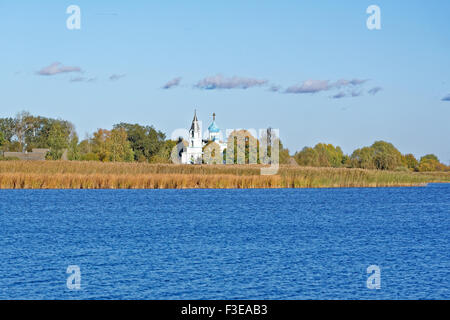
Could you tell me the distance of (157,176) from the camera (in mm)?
64500

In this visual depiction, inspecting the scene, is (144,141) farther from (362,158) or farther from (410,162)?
(410,162)

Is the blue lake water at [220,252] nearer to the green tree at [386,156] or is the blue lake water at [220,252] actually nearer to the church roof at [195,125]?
the green tree at [386,156]

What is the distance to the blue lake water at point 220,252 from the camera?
19562 mm

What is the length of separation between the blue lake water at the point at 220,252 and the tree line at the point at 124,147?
6038cm

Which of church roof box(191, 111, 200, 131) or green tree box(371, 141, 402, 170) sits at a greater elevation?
church roof box(191, 111, 200, 131)

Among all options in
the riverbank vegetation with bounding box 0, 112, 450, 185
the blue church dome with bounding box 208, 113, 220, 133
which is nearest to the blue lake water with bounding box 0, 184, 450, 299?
the riverbank vegetation with bounding box 0, 112, 450, 185

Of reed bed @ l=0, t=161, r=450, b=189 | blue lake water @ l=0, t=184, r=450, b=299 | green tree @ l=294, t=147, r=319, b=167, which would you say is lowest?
blue lake water @ l=0, t=184, r=450, b=299

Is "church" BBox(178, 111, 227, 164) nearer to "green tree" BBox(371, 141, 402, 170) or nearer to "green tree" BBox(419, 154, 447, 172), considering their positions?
"green tree" BBox(371, 141, 402, 170)

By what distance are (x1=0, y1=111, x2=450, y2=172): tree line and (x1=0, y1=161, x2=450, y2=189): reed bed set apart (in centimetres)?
2968

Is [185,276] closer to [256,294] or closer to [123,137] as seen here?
[256,294]

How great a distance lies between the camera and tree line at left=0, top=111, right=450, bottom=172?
109000 mm

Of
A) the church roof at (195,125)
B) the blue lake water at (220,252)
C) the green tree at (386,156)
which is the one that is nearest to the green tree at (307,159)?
the green tree at (386,156)

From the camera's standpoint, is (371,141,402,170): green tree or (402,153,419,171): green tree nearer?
(371,141,402,170): green tree

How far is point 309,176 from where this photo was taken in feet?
232
